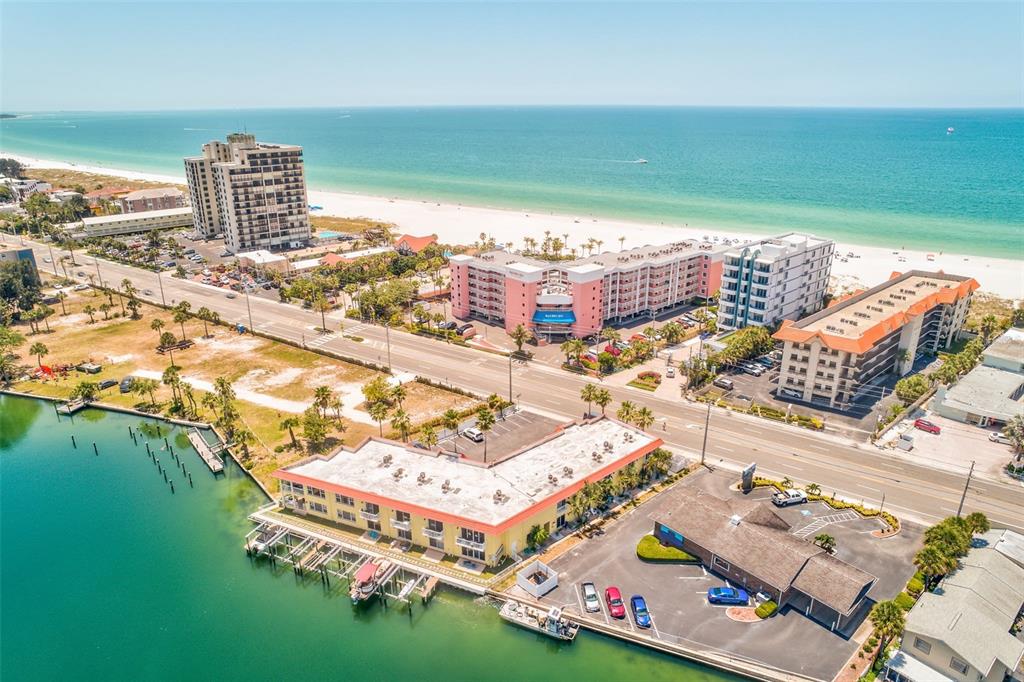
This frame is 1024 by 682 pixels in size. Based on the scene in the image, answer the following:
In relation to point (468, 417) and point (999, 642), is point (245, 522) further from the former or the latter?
point (999, 642)

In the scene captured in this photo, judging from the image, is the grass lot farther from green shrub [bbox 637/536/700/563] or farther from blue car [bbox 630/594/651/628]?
blue car [bbox 630/594/651/628]

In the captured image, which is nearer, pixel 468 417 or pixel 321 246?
pixel 468 417

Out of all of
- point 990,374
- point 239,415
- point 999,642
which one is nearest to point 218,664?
point 239,415

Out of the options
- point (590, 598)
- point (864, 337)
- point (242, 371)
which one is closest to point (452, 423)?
point (590, 598)

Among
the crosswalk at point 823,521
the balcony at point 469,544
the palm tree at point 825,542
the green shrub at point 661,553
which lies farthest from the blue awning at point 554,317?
the palm tree at point 825,542

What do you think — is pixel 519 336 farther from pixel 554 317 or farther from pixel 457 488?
pixel 457 488
